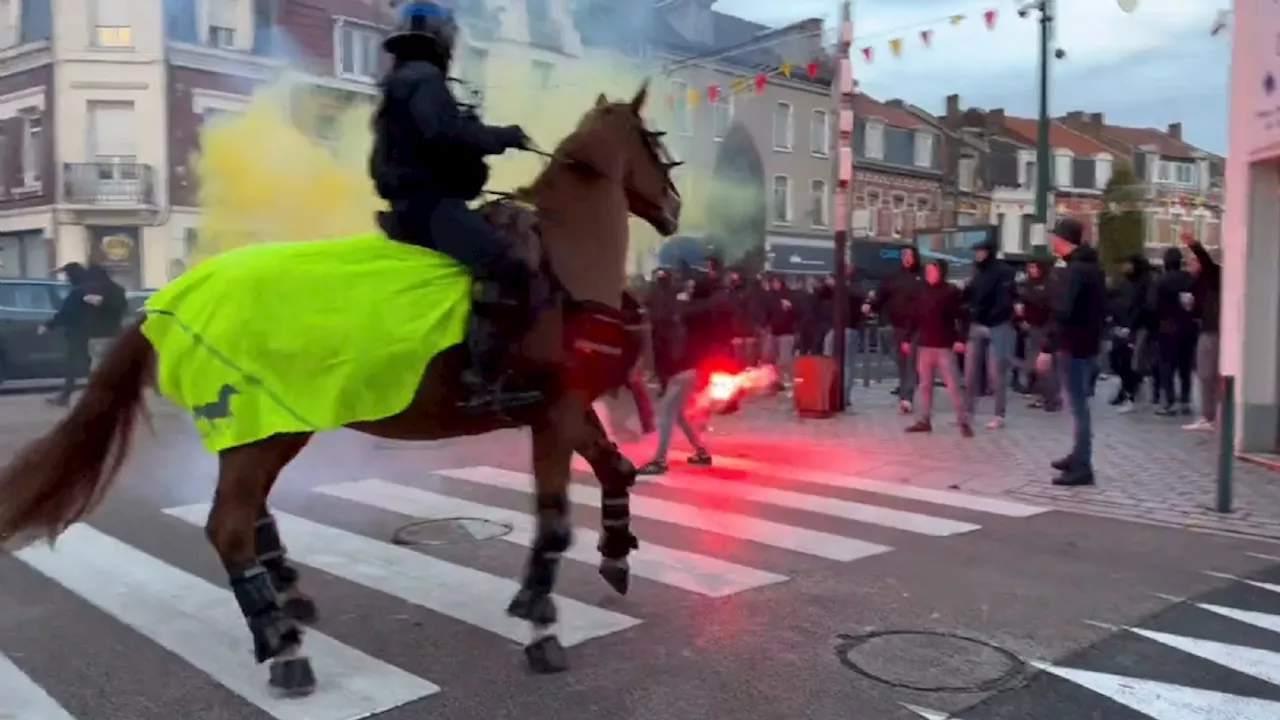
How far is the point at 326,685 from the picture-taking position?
14.3ft

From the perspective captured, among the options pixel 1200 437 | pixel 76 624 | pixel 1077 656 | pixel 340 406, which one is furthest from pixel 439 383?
pixel 1200 437

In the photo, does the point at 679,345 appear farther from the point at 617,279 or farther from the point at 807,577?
the point at 617,279

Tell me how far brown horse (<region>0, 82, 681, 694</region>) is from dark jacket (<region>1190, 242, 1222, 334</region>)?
29.0 feet

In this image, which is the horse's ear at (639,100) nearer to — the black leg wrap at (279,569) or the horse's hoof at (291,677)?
the black leg wrap at (279,569)

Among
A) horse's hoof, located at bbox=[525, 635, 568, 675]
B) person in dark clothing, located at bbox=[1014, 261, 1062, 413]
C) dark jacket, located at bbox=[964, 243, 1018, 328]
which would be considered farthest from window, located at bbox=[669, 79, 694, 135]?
horse's hoof, located at bbox=[525, 635, 568, 675]

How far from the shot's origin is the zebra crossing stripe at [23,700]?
4.04 meters

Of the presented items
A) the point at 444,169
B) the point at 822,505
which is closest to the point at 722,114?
the point at 822,505

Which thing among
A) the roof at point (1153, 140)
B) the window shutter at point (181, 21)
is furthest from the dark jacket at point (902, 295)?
the roof at point (1153, 140)

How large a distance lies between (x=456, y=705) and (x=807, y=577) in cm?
247

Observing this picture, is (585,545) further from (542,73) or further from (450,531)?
(542,73)

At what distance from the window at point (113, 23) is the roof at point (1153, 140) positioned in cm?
6166

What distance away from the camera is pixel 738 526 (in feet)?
23.9

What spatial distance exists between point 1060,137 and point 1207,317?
57521mm

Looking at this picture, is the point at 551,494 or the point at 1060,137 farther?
the point at 1060,137
